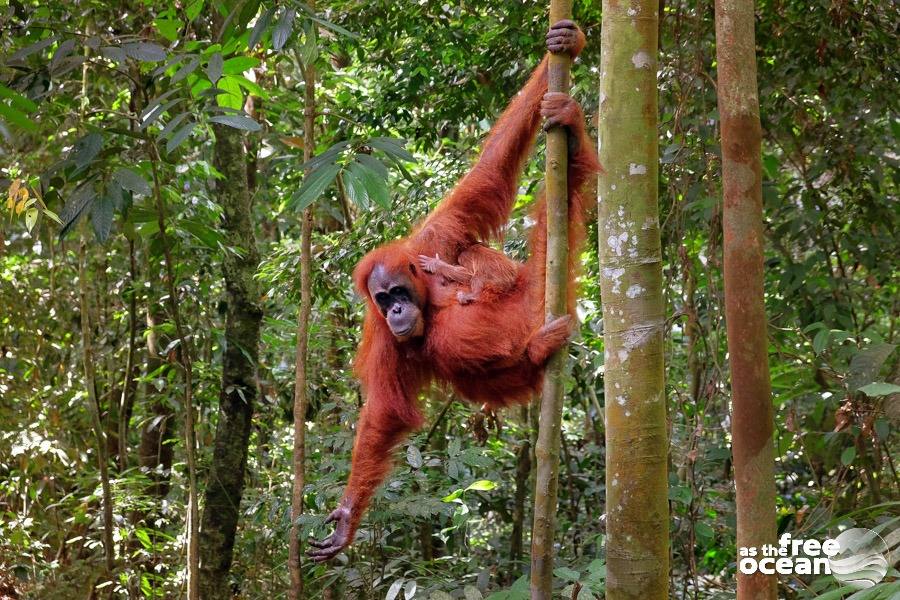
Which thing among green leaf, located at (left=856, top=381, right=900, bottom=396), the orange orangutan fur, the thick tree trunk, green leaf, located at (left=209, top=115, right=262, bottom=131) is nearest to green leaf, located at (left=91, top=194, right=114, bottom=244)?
green leaf, located at (left=209, top=115, right=262, bottom=131)

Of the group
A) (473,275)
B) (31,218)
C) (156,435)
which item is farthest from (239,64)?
(156,435)

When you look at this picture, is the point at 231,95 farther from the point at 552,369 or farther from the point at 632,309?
the point at 632,309

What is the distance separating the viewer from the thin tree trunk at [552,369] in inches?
80.9

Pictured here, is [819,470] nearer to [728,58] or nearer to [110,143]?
[728,58]

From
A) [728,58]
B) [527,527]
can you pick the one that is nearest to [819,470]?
[527,527]

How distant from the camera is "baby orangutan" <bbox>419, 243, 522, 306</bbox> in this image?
320 centimetres

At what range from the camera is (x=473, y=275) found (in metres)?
3.26

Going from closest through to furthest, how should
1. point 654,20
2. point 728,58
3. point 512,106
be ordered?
point 654,20 < point 728,58 < point 512,106

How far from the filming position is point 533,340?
9.29 feet

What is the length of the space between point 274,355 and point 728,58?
3870 millimetres

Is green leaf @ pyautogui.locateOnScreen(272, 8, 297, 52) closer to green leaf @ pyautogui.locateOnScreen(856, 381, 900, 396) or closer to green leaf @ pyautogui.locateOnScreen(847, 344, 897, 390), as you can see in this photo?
green leaf @ pyautogui.locateOnScreen(856, 381, 900, 396)

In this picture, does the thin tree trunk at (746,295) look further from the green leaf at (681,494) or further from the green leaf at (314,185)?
the green leaf at (314,185)

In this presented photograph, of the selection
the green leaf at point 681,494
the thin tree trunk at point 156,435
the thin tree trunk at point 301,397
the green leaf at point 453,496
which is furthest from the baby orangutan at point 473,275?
the thin tree trunk at point 156,435

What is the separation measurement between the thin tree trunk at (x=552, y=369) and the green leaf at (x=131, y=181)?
1.32 metres
